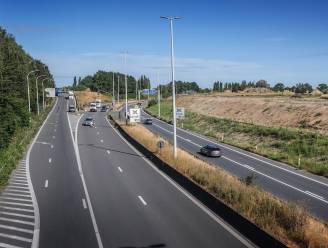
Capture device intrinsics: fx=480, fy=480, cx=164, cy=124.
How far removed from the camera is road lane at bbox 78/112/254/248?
18062 millimetres

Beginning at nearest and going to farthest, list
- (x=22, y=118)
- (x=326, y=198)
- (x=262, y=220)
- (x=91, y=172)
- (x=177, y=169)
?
1. (x=262, y=220)
2. (x=326, y=198)
3. (x=177, y=169)
4. (x=91, y=172)
5. (x=22, y=118)

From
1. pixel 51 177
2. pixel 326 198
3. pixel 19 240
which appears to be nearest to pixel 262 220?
pixel 19 240

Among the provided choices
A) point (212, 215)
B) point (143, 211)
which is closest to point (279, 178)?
point (212, 215)

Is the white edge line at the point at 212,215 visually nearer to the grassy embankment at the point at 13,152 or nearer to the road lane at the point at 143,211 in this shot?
the road lane at the point at 143,211

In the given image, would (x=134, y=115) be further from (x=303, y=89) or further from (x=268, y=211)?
(x=303, y=89)

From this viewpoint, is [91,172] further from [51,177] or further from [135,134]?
[135,134]

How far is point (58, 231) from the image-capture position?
775 inches

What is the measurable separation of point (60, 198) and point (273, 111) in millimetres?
64873

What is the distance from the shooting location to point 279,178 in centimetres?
3559

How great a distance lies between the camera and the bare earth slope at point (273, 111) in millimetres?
71006

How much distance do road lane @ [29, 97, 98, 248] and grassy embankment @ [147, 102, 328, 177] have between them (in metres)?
19.7

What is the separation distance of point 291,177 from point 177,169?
9.83m

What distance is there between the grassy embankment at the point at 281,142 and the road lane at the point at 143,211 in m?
14.9

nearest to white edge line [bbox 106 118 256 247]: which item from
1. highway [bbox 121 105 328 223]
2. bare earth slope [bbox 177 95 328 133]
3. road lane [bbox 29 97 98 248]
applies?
highway [bbox 121 105 328 223]
